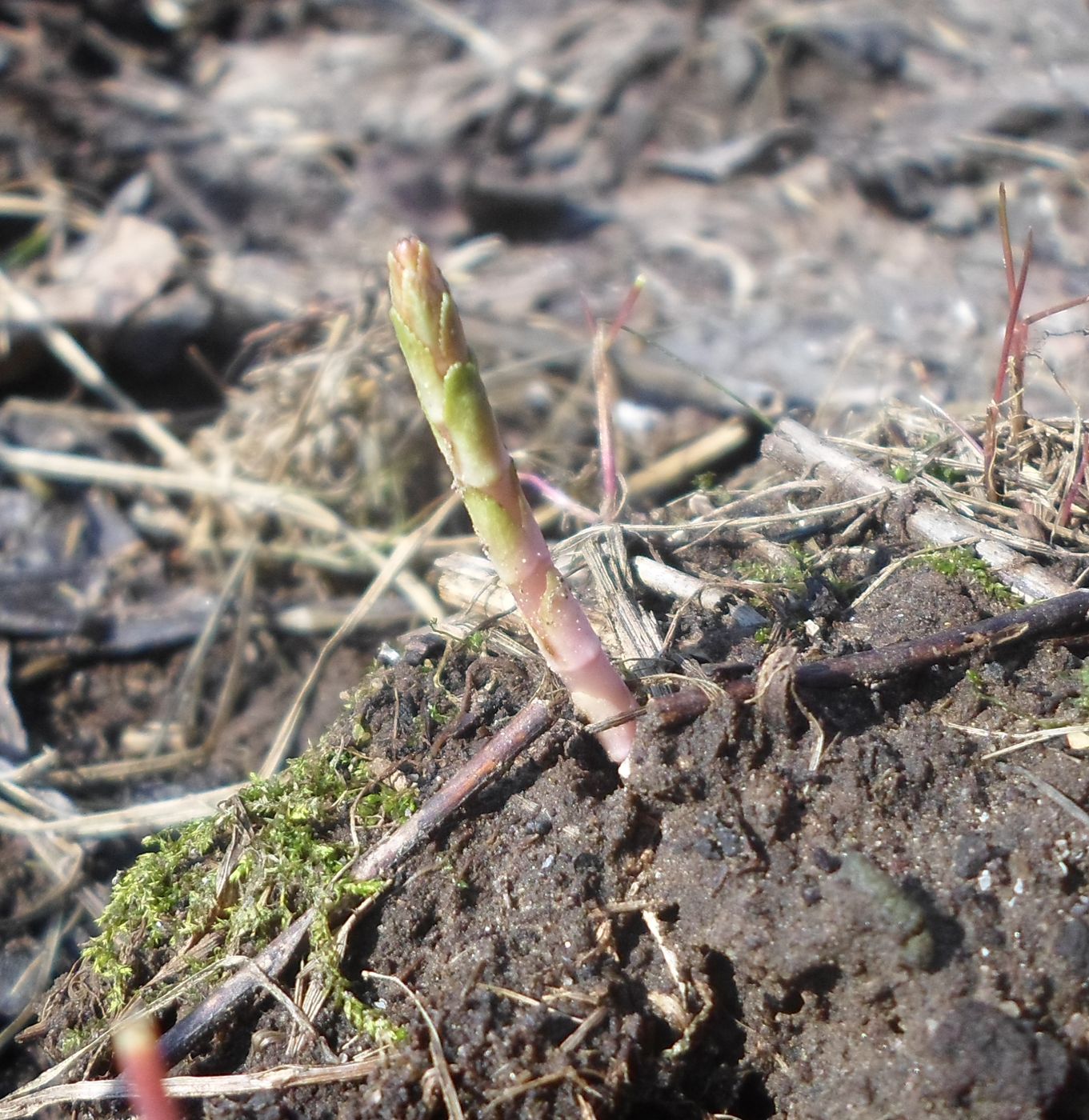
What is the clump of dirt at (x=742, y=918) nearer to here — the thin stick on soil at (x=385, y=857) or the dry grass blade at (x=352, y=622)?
the thin stick on soil at (x=385, y=857)

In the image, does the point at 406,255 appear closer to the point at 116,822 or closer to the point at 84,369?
the point at 116,822

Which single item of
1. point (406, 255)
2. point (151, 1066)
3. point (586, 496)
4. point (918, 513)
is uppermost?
point (406, 255)

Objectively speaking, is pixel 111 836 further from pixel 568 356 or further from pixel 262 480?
pixel 568 356

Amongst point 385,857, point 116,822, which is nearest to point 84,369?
point 116,822

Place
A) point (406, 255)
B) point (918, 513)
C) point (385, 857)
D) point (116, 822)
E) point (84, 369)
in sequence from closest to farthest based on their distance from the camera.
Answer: point (406, 255)
point (385, 857)
point (918, 513)
point (116, 822)
point (84, 369)

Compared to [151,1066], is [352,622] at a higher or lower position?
lower

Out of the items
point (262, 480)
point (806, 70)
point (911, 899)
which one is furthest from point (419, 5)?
point (911, 899)

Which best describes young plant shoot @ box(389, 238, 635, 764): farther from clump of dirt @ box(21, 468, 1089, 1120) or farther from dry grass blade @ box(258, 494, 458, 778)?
dry grass blade @ box(258, 494, 458, 778)

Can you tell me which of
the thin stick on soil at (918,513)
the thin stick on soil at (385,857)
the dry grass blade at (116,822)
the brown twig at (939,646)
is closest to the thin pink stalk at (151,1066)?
the thin stick on soil at (385,857)
